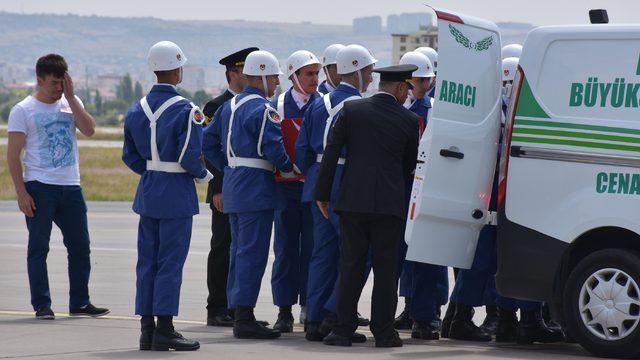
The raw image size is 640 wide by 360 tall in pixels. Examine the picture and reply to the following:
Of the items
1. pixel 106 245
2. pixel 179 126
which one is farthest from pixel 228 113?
pixel 106 245

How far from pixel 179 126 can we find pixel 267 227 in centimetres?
120

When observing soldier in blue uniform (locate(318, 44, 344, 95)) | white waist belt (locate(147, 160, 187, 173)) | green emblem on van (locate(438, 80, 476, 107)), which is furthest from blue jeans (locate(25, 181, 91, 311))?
green emblem on van (locate(438, 80, 476, 107))

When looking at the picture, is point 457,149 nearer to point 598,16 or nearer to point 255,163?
point 598,16

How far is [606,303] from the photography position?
876cm

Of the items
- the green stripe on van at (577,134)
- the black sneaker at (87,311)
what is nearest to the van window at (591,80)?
the green stripe on van at (577,134)

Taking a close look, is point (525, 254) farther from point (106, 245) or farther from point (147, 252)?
point (106, 245)

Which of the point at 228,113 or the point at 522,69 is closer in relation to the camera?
the point at 522,69

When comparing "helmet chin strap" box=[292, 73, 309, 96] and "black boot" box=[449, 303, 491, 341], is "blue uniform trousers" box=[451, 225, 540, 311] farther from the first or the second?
"helmet chin strap" box=[292, 73, 309, 96]

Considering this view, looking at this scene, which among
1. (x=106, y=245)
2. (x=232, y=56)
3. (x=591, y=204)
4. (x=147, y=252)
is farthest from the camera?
(x=106, y=245)

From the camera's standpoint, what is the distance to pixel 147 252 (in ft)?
30.7

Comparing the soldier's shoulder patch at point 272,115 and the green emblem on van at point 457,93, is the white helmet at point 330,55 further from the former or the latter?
the green emblem on van at point 457,93

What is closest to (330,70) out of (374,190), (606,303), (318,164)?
(318,164)

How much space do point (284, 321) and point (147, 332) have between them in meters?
1.47

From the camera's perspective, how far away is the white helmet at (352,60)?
993 cm
